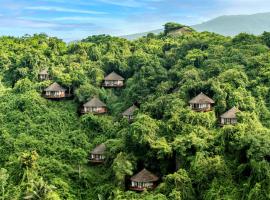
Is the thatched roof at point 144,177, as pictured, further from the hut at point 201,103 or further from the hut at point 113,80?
the hut at point 113,80

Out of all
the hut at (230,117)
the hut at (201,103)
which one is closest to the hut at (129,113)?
the hut at (201,103)

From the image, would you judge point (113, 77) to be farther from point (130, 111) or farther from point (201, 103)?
point (201, 103)

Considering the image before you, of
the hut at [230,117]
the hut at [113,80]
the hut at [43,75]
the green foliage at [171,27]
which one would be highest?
the green foliage at [171,27]

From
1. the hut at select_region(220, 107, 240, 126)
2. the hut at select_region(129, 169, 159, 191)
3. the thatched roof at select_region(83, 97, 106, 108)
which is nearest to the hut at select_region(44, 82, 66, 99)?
the thatched roof at select_region(83, 97, 106, 108)

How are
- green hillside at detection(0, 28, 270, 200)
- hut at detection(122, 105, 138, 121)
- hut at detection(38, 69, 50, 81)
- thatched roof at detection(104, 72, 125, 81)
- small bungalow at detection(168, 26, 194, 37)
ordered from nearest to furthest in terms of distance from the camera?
1. green hillside at detection(0, 28, 270, 200)
2. hut at detection(122, 105, 138, 121)
3. thatched roof at detection(104, 72, 125, 81)
4. hut at detection(38, 69, 50, 81)
5. small bungalow at detection(168, 26, 194, 37)

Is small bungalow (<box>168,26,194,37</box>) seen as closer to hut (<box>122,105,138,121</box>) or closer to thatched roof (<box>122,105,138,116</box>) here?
thatched roof (<box>122,105,138,116</box>)

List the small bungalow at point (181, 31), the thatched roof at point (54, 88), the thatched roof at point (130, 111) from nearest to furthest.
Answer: the thatched roof at point (130, 111), the thatched roof at point (54, 88), the small bungalow at point (181, 31)
